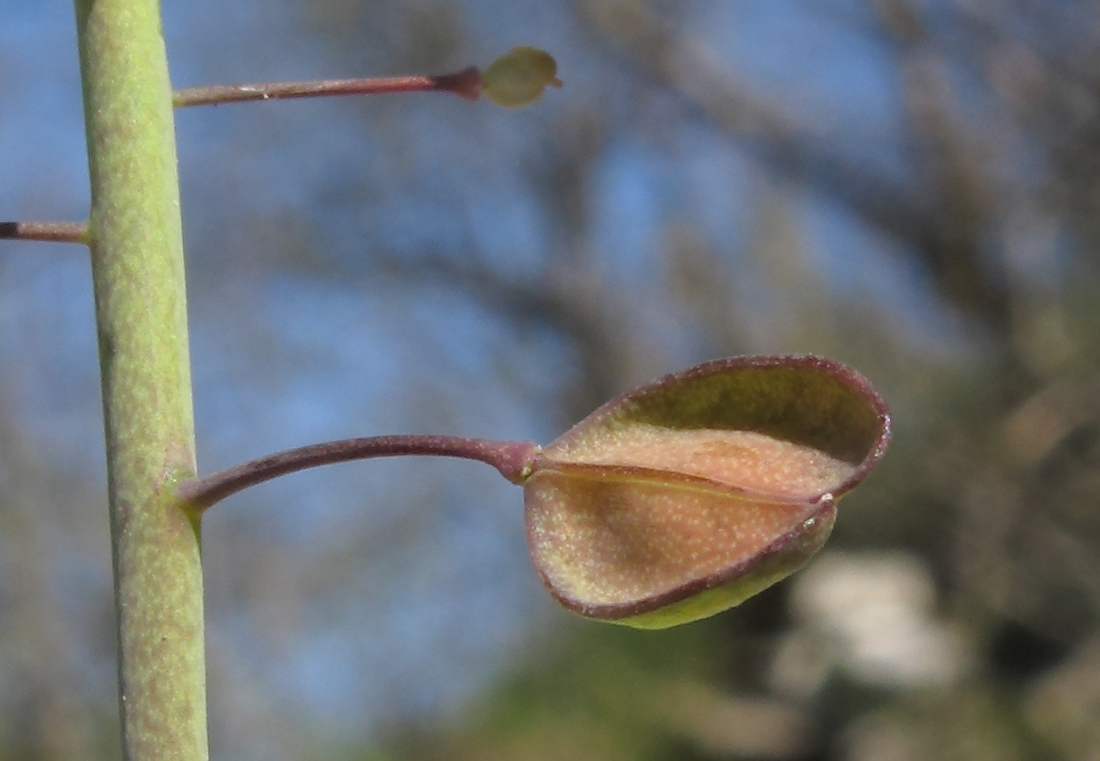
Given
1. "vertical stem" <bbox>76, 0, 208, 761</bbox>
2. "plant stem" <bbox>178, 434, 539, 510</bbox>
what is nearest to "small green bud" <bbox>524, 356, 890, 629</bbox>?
"plant stem" <bbox>178, 434, 539, 510</bbox>

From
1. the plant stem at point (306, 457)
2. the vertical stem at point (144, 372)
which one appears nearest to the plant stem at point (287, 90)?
the vertical stem at point (144, 372)

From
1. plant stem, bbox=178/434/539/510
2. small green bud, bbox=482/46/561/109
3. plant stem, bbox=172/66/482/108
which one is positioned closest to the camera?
plant stem, bbox=178/434/539/510

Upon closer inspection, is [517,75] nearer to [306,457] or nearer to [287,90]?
[287,90]

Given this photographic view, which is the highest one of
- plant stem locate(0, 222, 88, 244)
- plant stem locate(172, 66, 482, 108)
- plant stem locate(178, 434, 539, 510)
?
plant stem locate(172, 66, 482, 108)

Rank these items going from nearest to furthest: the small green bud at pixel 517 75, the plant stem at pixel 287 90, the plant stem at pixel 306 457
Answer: the plant stem at pixel 306 457
the plant stem at pixel 287 90
the small green bud at pixel 517 75

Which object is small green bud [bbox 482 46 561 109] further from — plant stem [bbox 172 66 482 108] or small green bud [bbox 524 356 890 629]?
small green bud [bbox 524 356 890 629]

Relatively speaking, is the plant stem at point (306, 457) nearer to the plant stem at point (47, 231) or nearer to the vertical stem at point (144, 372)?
the vertical stem at point (144, 372)

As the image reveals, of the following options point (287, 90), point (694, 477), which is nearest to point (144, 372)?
point (287, 90)
